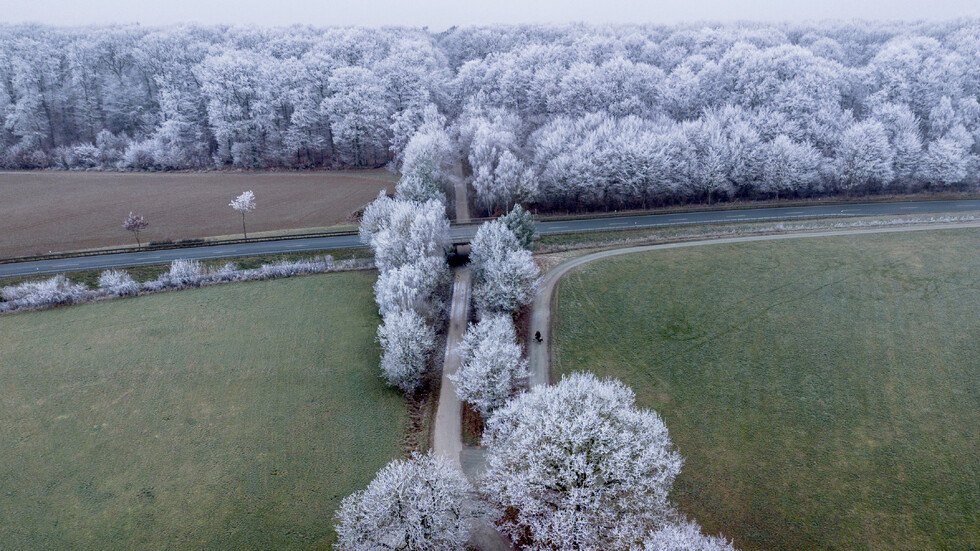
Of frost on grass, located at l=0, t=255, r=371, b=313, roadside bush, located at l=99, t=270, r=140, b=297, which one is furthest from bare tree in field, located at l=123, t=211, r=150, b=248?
roadside bush, located at l=99, t=270, r=140, b=297

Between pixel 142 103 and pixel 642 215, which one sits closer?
pixel 642 215

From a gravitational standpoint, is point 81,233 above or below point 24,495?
above

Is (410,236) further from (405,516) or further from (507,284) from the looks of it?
(405,516)

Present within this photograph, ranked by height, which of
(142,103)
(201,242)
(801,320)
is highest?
(142,103)

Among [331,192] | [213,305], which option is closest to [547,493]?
[213,305]

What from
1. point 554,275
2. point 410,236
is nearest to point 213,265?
point 410,236

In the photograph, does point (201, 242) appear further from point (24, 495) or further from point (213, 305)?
point (24, 495)
